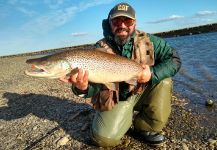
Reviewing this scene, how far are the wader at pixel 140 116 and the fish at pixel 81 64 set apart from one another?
34.0 inches

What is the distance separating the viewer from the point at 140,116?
16.7 feet

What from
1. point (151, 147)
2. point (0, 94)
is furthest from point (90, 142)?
point (0, 94)

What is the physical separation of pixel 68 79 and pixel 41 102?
12.3 ft

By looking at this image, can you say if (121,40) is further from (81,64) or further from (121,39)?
(81,64)

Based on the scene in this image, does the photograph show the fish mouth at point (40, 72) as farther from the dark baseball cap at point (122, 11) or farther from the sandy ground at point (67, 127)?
the sandy ground at point (67, 127)

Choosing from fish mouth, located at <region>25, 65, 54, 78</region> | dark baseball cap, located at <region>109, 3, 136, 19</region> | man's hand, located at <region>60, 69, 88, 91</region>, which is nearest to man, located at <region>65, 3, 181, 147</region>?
dark baseball cap, located at <region>109, 3, 136, 19</region>

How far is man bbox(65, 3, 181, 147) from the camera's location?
4.59 m

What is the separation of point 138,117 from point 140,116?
1.5 inches

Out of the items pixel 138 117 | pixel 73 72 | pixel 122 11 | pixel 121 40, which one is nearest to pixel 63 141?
pixel 138 117

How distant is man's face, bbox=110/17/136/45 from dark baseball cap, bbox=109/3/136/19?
0.32 feet

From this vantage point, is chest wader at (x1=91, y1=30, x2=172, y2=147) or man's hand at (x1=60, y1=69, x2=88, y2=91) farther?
chest wader at (x1=91, y1=30, x2=172, y2=147)

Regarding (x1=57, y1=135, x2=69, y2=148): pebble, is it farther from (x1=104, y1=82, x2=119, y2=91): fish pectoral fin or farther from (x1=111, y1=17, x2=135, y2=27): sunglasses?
(x1=111, y1=17, x2=135, y2=27): sunglasses

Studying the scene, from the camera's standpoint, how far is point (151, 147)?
4.67 metres

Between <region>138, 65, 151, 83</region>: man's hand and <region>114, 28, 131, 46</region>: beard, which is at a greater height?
<region>114, 28, 131, 46</region>: beard
